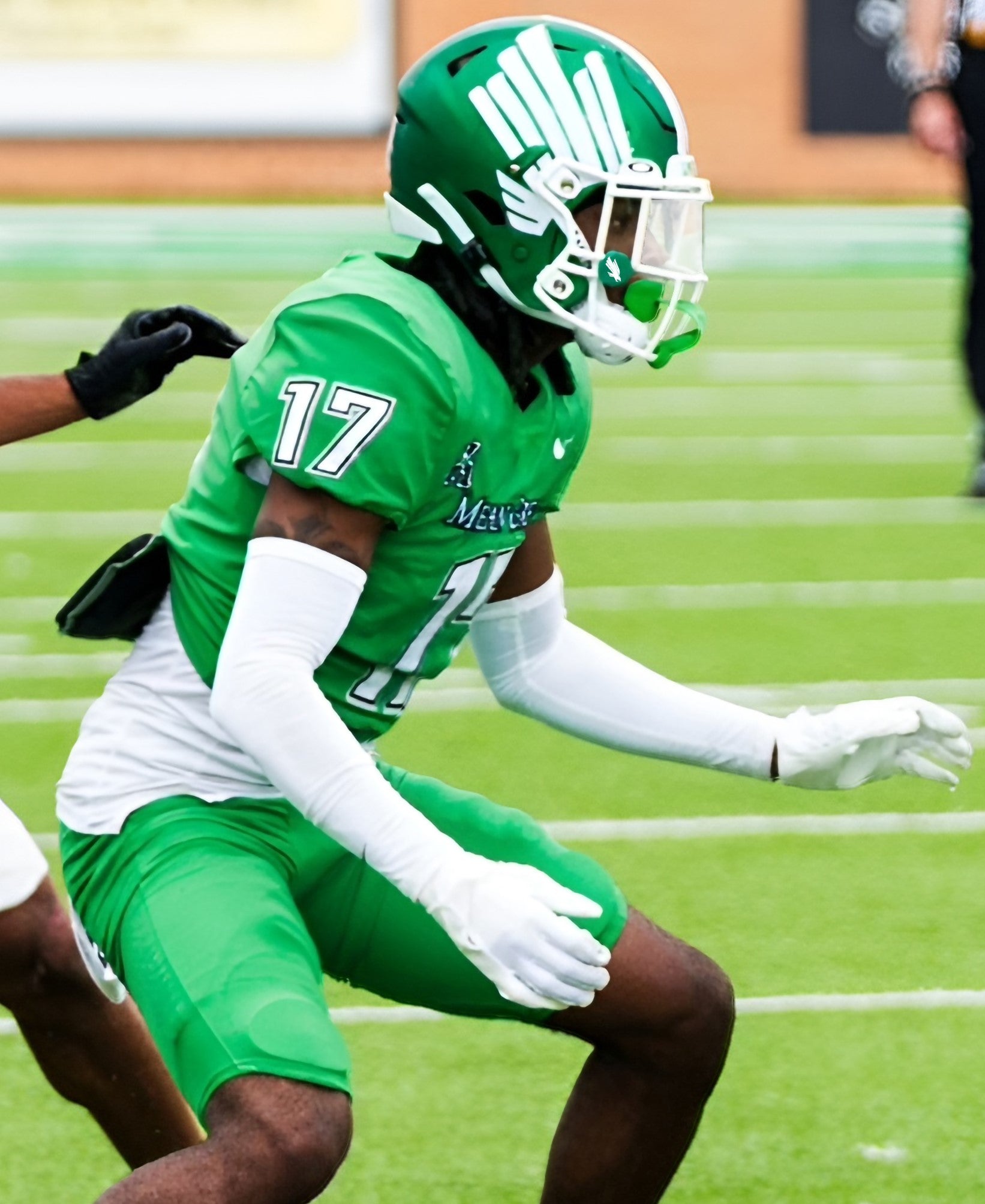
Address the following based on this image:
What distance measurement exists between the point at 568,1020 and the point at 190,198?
62.0 feet

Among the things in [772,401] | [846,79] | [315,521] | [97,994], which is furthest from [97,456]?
[846,79]

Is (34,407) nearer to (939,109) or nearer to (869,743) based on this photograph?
(869,743)

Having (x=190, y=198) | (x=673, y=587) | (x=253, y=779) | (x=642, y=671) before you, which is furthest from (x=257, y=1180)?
(x=190, y=198)

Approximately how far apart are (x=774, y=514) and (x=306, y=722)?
18.4ft

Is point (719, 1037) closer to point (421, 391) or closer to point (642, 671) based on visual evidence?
point (642, 671)

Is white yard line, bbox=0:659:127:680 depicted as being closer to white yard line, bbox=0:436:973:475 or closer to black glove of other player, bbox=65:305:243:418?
white yard line, bbox=0:436:973:475

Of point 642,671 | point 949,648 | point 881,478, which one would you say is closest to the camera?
point 642,671

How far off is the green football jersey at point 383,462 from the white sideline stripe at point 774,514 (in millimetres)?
4933

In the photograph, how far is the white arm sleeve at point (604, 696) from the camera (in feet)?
9.43

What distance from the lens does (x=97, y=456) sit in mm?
8977

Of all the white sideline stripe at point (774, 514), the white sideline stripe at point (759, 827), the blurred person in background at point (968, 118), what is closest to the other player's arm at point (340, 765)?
the white sideline stripe at point (759, 827)

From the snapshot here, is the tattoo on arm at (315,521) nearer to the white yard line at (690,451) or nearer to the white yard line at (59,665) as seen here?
the white yard line at (59,665)

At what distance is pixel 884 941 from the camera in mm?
4062

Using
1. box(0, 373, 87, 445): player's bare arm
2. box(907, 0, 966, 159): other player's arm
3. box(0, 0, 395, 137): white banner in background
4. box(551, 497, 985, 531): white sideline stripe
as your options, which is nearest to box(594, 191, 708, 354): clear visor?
box(0, 373, 87, 445): player's bare arm
